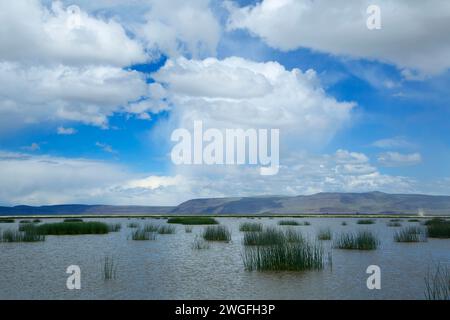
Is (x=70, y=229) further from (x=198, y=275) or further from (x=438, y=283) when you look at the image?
(x=438, y=283)

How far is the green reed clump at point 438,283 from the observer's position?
12172 millimetres

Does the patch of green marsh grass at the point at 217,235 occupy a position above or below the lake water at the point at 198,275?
above

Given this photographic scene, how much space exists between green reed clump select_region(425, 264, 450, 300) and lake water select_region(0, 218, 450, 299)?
0.26 metres

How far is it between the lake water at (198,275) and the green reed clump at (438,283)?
257mm

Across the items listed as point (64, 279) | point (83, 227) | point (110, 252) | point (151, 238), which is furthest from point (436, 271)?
point (83, 227)

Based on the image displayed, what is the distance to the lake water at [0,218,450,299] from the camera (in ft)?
43.1

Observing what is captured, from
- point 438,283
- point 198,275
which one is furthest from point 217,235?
point 438,283

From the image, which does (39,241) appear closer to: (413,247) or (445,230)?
(413,247)

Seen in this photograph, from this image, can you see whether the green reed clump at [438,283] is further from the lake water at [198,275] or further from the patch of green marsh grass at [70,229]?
the patch of green marsh grass at [70,229]

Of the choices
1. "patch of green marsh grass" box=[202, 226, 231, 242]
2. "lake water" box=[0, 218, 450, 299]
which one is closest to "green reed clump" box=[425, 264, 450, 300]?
"lake water" box=[0, 218, 450, 299]

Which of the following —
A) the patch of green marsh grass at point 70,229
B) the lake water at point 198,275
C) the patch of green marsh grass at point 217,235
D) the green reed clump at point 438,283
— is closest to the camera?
the green reed clump at point 438,283

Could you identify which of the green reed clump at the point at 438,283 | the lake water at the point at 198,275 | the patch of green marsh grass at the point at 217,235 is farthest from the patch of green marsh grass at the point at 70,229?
the green reed clump at the point at 438,283

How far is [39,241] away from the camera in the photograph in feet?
91.1
